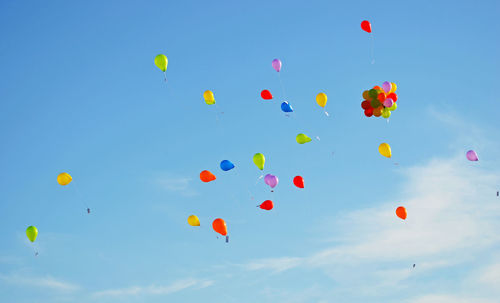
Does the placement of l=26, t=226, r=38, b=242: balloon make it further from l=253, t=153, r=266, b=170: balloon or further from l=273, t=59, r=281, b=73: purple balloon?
l=273, t=59, r=281, b=73: purple balloon

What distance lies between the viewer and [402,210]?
29109mm

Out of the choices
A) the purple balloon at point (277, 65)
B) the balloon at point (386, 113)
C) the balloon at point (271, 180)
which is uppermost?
the purple balloon at point (277, 65)

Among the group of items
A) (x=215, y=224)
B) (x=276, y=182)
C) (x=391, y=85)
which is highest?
(x=391, y=85)

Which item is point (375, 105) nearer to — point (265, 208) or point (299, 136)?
point (299, 136)

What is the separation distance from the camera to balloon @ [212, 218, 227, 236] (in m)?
28.1

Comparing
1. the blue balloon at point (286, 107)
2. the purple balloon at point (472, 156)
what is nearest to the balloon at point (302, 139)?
the blue balloon at point (286, 107)

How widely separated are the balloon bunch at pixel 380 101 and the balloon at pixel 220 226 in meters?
7.68

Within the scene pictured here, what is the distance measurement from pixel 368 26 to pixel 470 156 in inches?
293

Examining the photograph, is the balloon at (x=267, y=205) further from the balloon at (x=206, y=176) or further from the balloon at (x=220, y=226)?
the balloon at (x=206, y=176)

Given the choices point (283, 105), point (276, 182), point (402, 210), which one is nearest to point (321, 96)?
point (283, 105)

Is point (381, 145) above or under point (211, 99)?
under

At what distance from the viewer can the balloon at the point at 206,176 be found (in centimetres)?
2938

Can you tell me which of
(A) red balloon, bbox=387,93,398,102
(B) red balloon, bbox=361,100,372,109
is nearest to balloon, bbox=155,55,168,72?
(B) red balloon, bbox=361,100,372,109

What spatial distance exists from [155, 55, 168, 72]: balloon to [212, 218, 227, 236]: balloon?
6.87 meters
